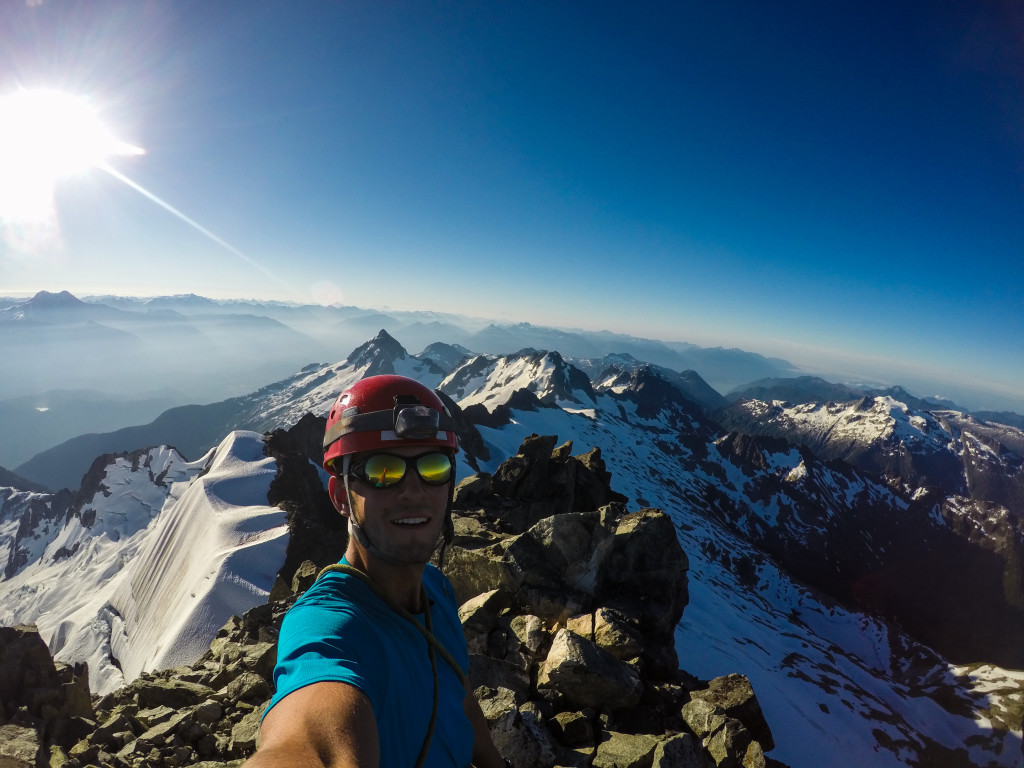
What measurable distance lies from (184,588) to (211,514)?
755 cm

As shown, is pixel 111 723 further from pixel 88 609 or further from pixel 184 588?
pixel 88 609

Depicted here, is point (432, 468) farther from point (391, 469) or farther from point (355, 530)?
point (355, 530)

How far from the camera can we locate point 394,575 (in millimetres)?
4129

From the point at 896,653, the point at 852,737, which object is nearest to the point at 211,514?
the point at 852,737

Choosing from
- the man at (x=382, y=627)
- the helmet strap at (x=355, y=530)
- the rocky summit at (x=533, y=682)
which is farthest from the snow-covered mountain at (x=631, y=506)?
the man at (x=382, y=627)

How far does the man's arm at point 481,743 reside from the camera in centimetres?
482

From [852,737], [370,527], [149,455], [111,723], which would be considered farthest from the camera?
[149,455]

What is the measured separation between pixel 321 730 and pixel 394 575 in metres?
1.47

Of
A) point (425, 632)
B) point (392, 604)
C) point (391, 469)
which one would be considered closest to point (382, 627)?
point (392, 604)

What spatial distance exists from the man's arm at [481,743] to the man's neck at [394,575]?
4.71 feet

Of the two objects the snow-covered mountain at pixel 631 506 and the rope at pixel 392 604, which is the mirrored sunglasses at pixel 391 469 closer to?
the rope at pixel 392 604

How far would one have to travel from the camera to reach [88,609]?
151ft

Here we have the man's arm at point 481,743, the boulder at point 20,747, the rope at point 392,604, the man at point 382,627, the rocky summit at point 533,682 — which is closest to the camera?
the man at point 382,627

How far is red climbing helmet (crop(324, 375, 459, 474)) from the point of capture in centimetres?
448
